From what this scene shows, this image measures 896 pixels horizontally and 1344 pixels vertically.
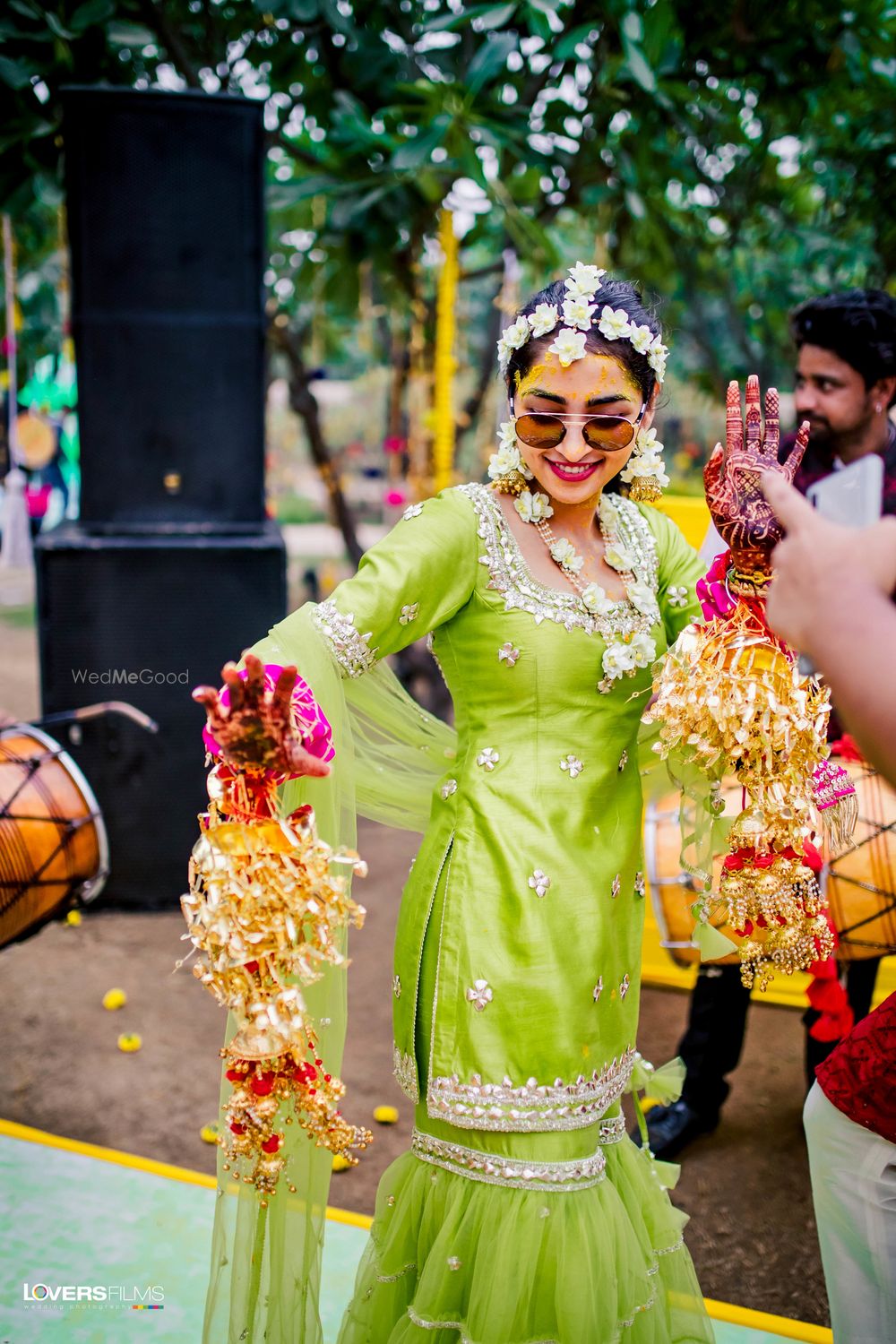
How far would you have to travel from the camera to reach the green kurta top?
6.06ft

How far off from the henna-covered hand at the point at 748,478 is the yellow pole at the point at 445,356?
11.7 feet

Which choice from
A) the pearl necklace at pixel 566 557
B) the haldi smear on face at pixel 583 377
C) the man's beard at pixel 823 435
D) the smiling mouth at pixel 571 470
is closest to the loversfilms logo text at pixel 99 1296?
the pearl necklace at pixel 566 557

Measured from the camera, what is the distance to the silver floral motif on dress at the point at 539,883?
1.89 m

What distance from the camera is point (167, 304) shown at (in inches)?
171

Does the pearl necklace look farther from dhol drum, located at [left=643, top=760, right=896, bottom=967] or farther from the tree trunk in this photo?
the tree trunk

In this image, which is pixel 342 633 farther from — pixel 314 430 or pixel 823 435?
pixel 314 430

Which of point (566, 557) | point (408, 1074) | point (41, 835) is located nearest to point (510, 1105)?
point (408, 1074)

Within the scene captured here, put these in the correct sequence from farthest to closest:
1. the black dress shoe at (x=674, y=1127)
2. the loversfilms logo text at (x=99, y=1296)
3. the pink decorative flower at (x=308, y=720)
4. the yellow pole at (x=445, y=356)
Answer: the yellow pole at (x=445, y=356), the black dress shoe at (x=674, y=1127), the loversfilms logo text at (x=99, y=1296), the pink decorative flower at (x=308, y=720)

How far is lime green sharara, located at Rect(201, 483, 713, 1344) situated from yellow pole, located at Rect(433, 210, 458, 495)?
11.1 feet

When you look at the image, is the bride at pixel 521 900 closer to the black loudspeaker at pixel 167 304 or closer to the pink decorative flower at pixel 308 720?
the pink decorative flower at pixel 308 720

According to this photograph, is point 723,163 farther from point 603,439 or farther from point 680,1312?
point 680,1312

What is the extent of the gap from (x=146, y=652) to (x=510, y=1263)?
9.90ft

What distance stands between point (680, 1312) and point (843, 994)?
2.04 feet

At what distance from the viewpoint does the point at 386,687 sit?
2.20 meters
